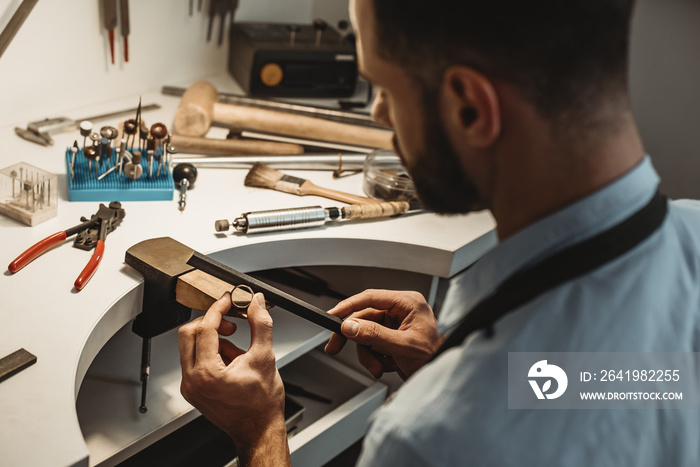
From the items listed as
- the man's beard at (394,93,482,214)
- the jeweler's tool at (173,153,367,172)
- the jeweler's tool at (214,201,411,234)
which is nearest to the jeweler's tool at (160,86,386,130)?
the jeweler's tool at (173,153,367,172)

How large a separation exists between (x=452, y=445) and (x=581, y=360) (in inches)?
5.6

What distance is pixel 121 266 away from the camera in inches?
41.1

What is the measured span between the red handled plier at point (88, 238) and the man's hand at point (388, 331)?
0.38 metres

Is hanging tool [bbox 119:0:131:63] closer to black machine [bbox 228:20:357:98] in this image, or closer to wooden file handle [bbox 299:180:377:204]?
black machine [bbox 228:20:357:98]

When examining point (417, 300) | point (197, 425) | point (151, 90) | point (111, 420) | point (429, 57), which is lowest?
point (197, 425)

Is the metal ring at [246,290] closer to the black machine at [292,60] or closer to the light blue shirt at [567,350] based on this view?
the light blue shirt at [567,350]

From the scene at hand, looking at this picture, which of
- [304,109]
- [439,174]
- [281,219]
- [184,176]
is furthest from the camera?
[304,109]

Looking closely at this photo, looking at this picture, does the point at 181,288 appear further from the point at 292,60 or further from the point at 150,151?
the point at 292,60

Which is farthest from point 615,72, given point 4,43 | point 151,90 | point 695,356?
point 151,90

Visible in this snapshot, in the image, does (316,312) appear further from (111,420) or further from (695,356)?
(695,356)

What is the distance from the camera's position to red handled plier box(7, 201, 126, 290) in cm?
99

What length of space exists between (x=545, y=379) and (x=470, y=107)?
27cm

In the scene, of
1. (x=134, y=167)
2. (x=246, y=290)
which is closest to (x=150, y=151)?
(x=134, y=167)

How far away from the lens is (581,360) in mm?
604
